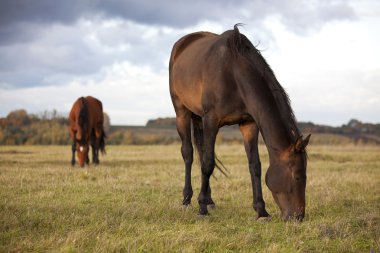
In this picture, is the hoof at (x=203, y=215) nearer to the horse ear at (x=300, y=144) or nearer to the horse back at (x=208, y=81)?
the horse back at (x=208, y=81)

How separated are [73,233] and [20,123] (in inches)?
1227

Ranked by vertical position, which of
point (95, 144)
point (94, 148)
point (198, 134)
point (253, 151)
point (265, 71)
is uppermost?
point (265, 71)

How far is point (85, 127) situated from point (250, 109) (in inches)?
429

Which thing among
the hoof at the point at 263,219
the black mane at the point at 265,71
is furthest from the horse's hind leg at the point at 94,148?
the hoof at the point at 263,219

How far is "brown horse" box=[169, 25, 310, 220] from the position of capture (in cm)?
563

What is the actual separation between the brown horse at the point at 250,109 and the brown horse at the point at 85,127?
29.5 ft

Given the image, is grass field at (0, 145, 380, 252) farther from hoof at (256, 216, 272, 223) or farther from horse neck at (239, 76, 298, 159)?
horse neck at (239, 76, 298, 159)

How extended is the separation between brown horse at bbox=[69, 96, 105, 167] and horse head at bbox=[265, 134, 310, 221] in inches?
427

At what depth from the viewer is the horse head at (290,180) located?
18.3 ft

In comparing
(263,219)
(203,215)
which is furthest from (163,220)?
(263,219)

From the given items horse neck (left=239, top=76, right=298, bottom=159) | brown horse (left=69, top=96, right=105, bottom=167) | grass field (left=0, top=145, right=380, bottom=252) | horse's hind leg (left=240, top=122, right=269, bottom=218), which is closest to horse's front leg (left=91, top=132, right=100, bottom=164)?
brown horse (left=69, top=96, right=105, bottom=167)

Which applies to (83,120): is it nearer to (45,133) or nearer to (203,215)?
(203,215)

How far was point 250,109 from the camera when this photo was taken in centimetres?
600

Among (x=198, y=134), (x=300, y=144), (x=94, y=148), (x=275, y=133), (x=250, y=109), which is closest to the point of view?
(x=300, y=144)
